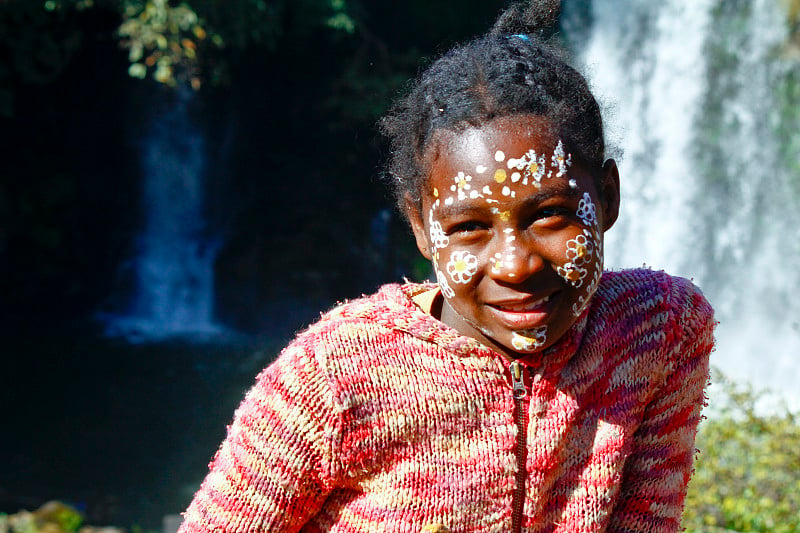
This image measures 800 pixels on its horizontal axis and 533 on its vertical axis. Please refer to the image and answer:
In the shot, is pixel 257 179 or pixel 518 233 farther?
pixel 257 179

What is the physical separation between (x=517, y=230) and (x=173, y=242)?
9.72 metres

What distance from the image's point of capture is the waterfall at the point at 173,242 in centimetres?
1017

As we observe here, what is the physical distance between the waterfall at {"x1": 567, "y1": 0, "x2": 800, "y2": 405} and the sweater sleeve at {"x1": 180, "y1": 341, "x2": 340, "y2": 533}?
8200 millimetres

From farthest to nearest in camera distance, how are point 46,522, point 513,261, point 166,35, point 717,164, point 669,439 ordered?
point 717,164
point 166,35
point 46,522
point 669,439
point 513,261

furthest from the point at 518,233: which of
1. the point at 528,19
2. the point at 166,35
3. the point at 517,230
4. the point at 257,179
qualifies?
the point at 257,179

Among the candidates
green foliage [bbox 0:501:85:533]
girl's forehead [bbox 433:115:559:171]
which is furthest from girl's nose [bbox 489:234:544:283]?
green foliage [bbox 0:501:85:533]

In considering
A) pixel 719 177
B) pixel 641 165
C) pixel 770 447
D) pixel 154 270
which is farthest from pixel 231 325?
pixel 770 447

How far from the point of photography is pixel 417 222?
1531mm

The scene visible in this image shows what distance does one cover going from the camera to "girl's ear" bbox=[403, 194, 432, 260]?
150 centimetres

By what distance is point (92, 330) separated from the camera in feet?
32.1

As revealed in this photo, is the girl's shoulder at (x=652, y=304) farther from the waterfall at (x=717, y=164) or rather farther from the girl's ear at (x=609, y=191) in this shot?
the waterfall at (x=717, y=164)

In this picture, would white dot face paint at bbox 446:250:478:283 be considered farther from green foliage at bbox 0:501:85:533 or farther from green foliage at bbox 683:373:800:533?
green foliage at bbox 0:501:85:533

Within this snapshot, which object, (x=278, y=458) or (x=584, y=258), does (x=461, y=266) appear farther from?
(x=278, y=458)

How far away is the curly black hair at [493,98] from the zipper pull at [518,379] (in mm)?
327
